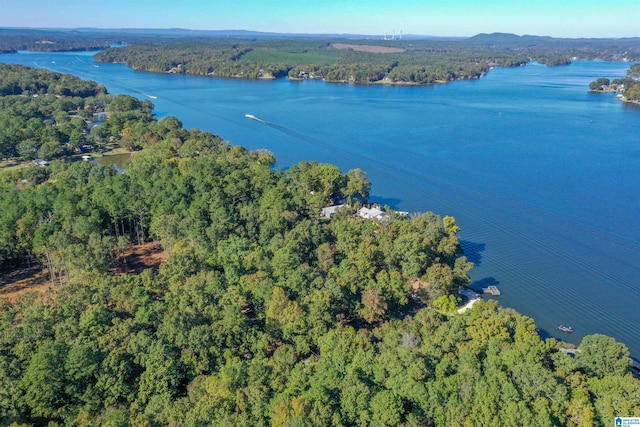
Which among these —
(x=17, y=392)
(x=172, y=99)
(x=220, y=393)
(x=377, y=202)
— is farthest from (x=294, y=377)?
(x=172, y=99)

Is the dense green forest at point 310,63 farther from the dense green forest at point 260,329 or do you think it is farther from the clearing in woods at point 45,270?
the clearing in woods at point 45,270

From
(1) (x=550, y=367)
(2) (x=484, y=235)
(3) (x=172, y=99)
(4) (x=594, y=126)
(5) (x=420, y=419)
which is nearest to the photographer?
(5) (x=420, y=419)

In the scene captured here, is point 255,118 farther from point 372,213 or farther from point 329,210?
point 372,213

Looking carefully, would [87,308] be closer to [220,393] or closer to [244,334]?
[244,334]

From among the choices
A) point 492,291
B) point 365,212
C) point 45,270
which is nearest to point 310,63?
point 365,212

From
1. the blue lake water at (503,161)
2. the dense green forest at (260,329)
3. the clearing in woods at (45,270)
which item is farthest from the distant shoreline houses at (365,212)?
the clearing in woods at (45,270)

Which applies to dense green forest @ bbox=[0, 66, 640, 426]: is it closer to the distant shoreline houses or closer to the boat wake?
the distant shoreline houses

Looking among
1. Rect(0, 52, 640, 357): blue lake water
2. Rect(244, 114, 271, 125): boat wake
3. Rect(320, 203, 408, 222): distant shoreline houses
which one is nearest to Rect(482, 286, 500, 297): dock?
Rect(0, 52, 640, 357): blue lake water
